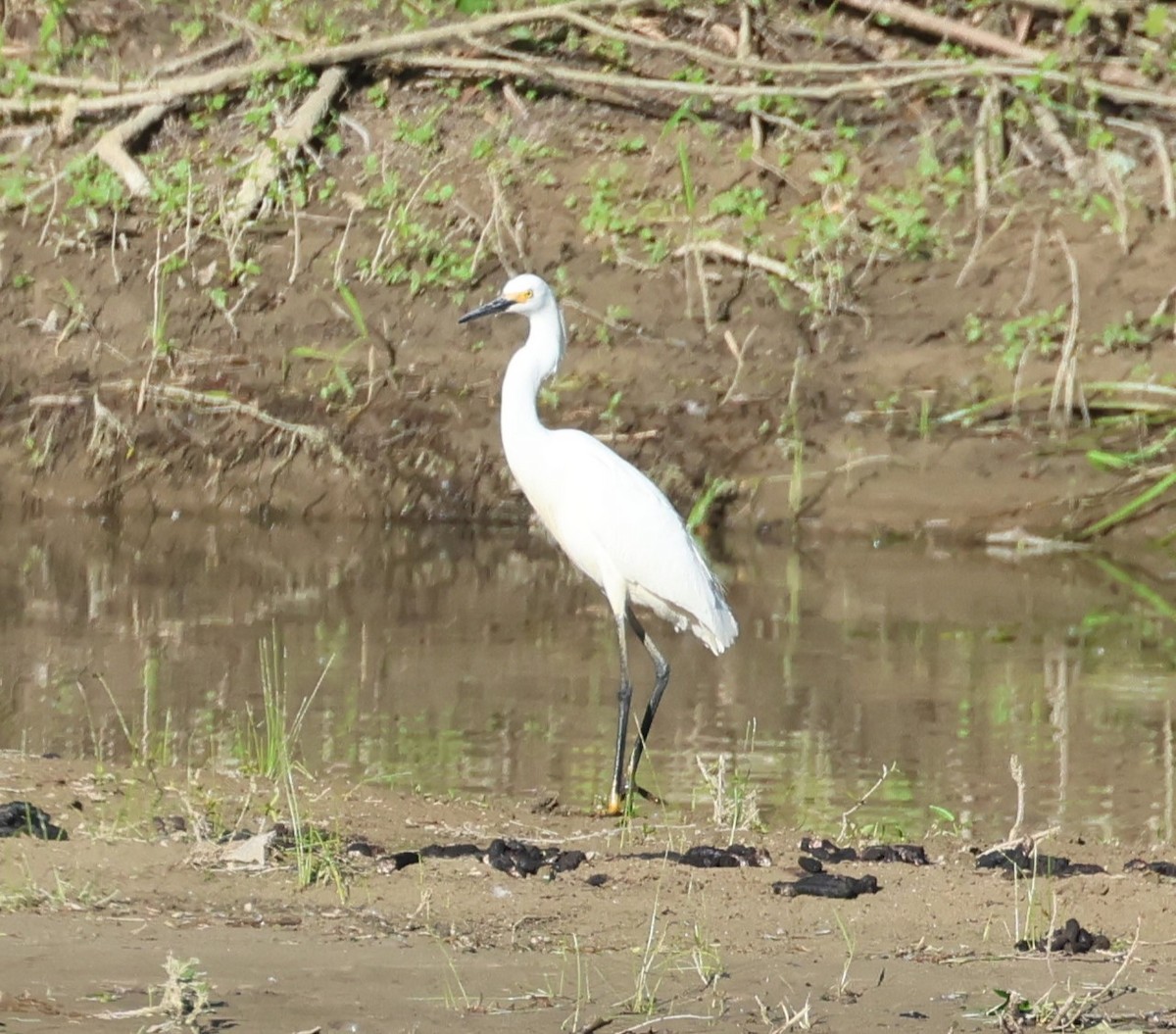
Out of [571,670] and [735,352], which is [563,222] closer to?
[735,352]

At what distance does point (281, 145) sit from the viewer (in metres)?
11.4

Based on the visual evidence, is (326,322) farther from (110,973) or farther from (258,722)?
(110,973)

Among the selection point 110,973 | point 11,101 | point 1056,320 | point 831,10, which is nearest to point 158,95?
point 11,101

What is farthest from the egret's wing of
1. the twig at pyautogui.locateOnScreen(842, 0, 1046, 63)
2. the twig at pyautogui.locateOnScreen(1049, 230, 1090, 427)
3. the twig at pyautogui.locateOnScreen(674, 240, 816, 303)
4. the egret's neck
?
the twig at pyautogui.locateOnScreen(842, 0, 1046, 63)

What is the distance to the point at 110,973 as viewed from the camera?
3.62 meters

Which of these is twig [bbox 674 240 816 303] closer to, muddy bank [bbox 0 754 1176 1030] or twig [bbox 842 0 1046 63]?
twig [bbox 842 0 1046 63]

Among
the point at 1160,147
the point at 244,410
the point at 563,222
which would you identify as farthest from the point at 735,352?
the point at 1160,147

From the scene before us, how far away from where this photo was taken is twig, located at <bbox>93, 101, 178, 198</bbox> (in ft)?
37.4

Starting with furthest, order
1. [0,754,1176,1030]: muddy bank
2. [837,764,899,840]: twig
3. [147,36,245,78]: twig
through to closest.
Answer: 1. [147,36,245,78]: twig
2. [837,764,899,840]: twig
3. [0,754,1176,1030]: muddy bank

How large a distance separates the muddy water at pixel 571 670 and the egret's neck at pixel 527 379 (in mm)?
940

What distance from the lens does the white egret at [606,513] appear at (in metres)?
6.61

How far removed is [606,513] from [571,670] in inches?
45.6

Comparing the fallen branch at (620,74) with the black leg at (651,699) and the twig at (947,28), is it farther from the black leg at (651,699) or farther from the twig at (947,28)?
the black leg at (651,699)

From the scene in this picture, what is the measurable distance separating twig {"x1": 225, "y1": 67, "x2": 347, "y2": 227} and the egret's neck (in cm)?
468
